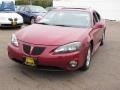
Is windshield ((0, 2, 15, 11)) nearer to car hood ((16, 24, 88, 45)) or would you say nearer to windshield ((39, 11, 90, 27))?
windshield ((39, 11, 90, 27))

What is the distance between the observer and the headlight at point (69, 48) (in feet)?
18.1

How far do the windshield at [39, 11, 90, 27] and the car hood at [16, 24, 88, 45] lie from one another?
1.37 feet

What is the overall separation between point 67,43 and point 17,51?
1.08 metres

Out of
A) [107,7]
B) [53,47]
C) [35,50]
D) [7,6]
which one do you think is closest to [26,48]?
[35,50]

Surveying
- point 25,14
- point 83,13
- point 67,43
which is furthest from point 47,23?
point 25,14

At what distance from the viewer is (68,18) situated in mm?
7109

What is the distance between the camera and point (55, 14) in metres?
7.35

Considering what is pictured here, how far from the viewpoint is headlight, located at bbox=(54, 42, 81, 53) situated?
5516 millimetres

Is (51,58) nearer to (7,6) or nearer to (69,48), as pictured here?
(69,48)

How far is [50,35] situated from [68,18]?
1.36 m

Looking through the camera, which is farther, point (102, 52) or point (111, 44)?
point (111, 44)

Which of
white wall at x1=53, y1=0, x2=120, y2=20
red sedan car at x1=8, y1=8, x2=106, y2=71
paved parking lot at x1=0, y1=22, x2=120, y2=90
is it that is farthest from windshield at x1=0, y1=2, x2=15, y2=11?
white wall at x1=53, y1=0, x2=120, y2=20

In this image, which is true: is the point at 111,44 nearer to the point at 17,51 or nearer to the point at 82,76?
the point at 82,76

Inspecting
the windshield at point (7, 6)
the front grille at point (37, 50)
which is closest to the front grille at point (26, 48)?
the front grille at point (37, 50)
